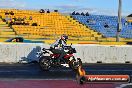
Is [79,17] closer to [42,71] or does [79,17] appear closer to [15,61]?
[15,61]

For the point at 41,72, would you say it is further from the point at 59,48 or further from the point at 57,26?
the point at 57,26

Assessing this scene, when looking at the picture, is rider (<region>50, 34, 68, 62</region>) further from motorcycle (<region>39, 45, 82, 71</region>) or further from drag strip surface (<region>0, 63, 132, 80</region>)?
drag strip surface (<region>0, 63, 132, 80</region>)

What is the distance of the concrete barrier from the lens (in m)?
22.9

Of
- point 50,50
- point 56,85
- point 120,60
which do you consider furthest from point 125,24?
point 56,85

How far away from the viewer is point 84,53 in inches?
960

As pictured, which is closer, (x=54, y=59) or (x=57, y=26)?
(x=54, y=59)

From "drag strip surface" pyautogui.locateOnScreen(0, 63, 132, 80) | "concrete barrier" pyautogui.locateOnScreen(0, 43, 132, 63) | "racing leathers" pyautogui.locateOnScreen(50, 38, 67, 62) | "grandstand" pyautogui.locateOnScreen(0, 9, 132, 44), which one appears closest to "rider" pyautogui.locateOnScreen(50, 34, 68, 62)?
"racing leathers" pyautogui.locateOnScreen(50, 38, 67, 62)

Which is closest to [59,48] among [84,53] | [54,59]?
[54,59]

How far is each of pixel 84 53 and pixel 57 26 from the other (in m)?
32.6

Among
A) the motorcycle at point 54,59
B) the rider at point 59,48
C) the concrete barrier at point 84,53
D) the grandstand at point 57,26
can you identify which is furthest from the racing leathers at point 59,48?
the grandstand at point 57,26

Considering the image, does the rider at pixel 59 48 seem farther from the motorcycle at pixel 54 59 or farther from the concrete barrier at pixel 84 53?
the concrete barrier at pixel 84 53

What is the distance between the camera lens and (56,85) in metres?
13.1

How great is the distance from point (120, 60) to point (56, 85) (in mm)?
12794

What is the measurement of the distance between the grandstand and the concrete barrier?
22362 millimetres
